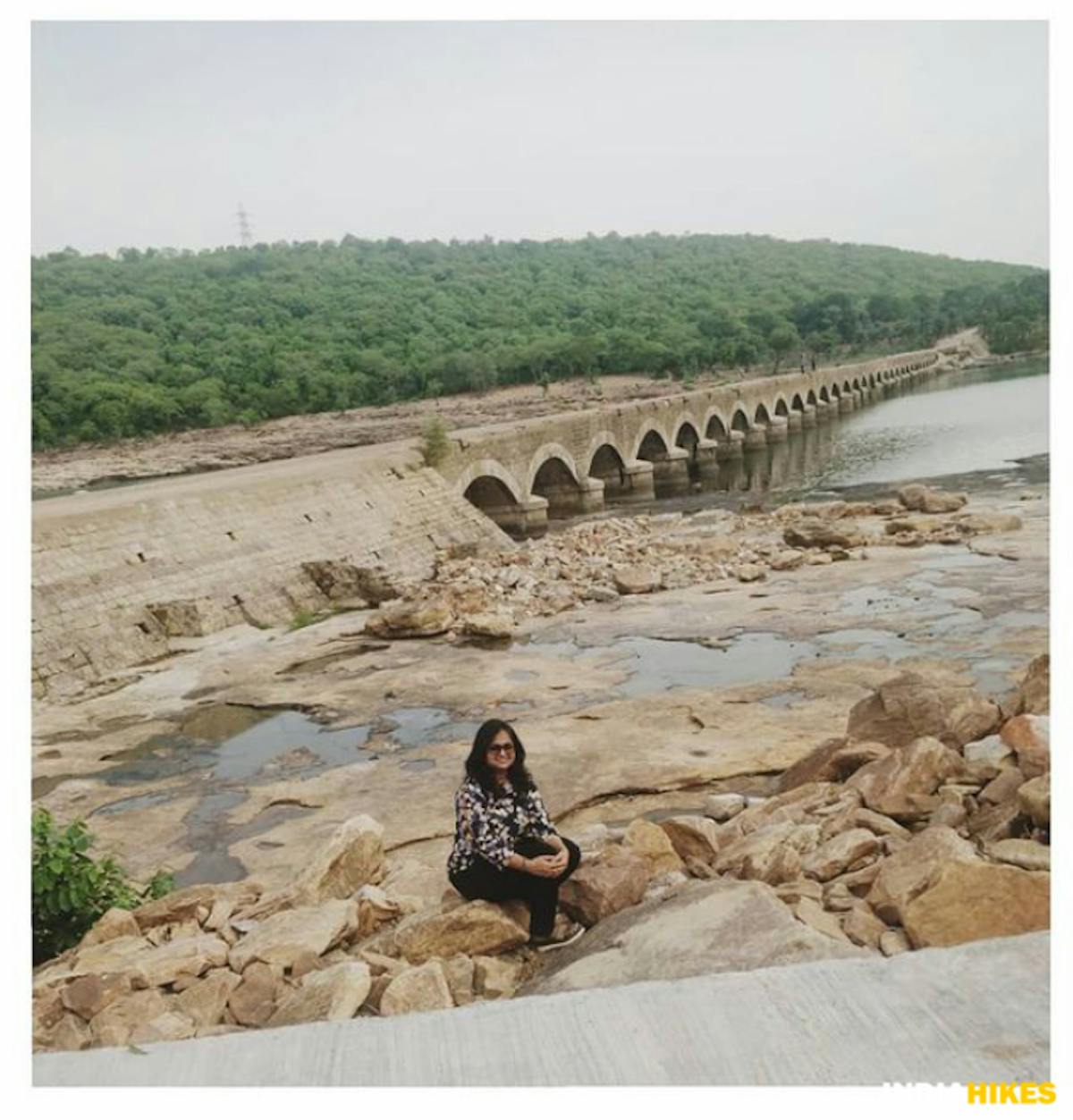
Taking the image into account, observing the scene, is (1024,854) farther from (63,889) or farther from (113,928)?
(63,889)

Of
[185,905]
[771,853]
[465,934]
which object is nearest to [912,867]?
[771,853]

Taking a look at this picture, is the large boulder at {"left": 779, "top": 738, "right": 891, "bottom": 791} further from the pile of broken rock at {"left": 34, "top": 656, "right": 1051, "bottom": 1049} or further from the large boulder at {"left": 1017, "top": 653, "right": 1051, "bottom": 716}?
the large boulder at {"left": 1017, "top": 653, "right": 1051, "bottom": 716}

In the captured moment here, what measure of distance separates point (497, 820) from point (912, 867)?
1478 millimetres

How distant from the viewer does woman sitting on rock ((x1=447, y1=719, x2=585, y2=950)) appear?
387 centimetres

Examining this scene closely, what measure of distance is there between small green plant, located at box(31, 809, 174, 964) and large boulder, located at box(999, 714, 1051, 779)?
4.09 metres

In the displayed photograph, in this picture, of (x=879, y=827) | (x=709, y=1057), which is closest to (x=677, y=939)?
(x=709, y=1057)

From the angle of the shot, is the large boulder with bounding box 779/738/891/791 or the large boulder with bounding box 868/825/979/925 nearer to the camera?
the large boulder with bounding box 868/825/979/925

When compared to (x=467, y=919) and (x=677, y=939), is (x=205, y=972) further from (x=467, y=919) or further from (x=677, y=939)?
(x=677, y=939)

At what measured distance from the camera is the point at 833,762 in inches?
206

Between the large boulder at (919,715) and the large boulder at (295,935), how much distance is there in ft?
9.24

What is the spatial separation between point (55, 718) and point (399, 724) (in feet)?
12.6

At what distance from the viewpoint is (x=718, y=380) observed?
39.6m

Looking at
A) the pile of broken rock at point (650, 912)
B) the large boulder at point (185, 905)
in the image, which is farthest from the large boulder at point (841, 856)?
the large boulder at point (185, 905)

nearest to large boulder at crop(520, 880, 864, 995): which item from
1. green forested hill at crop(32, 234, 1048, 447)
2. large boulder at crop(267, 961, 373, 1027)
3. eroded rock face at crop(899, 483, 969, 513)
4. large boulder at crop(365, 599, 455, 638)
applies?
large boulder at crop(267, 961, 373, 1027)
